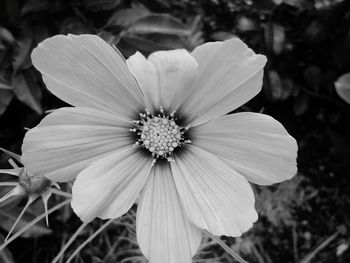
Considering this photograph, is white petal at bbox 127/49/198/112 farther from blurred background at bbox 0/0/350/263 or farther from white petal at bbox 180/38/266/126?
blurred background at bbox 0/0/350/263

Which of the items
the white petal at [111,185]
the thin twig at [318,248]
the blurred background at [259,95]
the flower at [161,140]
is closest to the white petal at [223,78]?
the flower at [161,140]

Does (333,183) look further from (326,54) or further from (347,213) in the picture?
(326,54)

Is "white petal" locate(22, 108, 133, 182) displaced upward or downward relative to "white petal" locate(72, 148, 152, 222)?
upward

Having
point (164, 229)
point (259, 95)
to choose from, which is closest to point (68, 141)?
point (164, 229)

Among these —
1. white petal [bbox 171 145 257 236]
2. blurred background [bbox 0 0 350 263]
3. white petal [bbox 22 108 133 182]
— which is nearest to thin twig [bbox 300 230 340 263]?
blurred background [bbox 0 0 350 263]

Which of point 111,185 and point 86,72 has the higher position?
point 86,72

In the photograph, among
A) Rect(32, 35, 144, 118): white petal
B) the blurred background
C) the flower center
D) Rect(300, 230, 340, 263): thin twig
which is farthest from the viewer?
Rect(300, 230, 340, 263): thin twig

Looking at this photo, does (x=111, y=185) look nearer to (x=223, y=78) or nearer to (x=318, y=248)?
(x=223, y=78)
